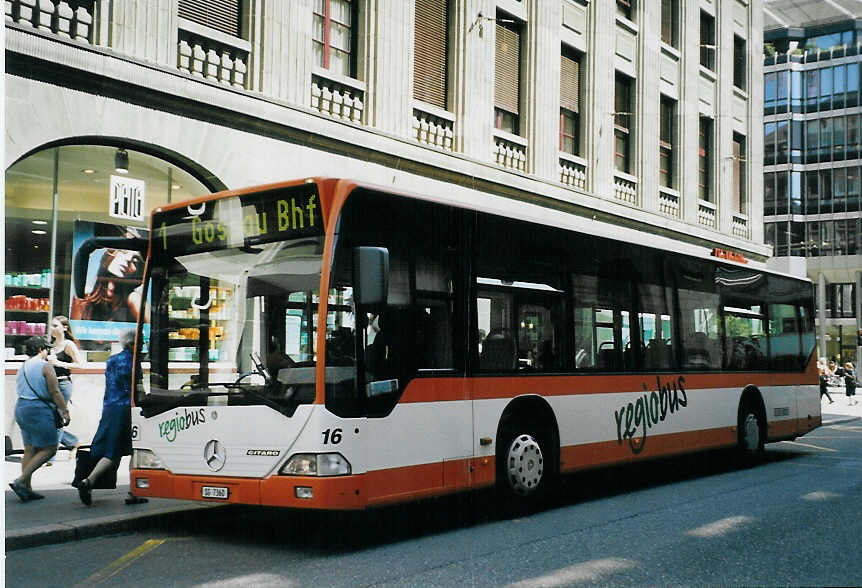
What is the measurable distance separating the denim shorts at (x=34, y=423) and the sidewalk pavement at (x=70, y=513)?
598 mm

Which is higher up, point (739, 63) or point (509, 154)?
point (739, 63)

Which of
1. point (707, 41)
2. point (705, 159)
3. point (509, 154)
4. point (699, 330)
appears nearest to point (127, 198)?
point (699, 330)

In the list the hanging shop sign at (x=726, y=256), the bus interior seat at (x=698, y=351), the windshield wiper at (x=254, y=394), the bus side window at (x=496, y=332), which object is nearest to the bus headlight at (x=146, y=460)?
the windshield wiper at (x=254, y=394)

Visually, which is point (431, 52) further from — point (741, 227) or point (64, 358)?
point (741, 227)

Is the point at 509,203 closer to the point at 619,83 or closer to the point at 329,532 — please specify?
the point at 619,83

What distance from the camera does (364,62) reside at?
1734cm

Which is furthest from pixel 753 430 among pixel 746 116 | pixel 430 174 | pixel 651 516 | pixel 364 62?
pixel 746 116

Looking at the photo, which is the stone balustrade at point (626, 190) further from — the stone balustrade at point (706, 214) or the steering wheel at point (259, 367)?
the steering wheel at point (259, 367)

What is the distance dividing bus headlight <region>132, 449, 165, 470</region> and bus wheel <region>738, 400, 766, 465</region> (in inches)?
352

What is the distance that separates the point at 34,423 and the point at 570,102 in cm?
1668

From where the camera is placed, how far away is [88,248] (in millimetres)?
8633

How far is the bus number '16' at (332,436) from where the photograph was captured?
25.2ft

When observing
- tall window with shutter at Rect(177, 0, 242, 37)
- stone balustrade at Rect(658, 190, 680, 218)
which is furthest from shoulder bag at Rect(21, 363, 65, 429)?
stone balustrade at Rect(658, 190, 680, 218)

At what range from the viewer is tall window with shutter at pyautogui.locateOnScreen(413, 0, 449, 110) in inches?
744
